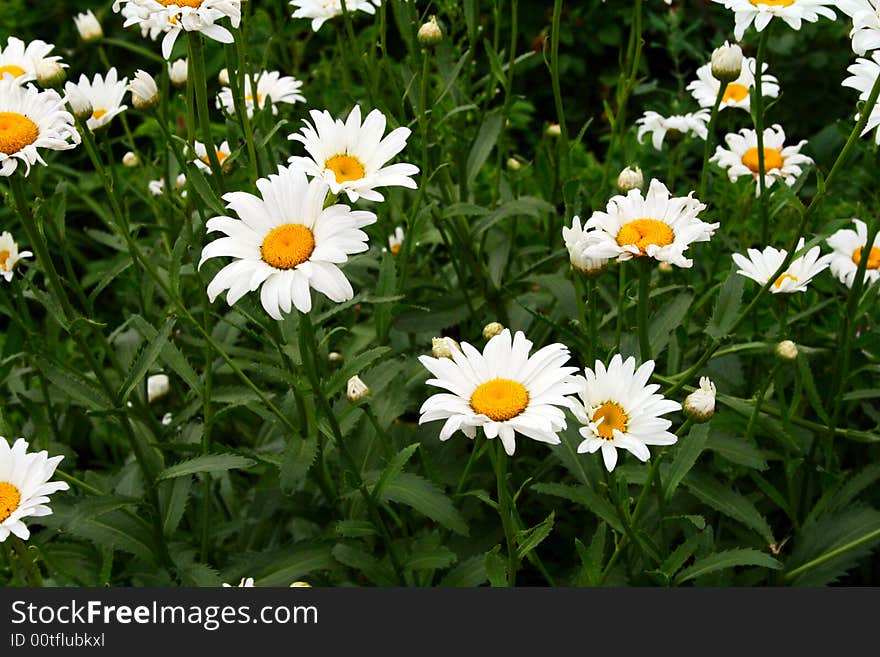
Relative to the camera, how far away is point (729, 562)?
193cm

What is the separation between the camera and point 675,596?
6.35 feet

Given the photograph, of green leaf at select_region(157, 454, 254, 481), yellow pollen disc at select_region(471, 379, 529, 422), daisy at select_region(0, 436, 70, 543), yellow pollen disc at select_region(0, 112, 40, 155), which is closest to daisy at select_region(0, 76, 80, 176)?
yellow pollen disc at select_region(0, 112, 40, 155)

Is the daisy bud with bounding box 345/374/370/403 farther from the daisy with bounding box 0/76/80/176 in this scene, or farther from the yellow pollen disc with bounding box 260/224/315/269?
the daisy with bounding box 0/76/80/176

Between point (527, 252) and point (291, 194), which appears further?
point (527, 252)

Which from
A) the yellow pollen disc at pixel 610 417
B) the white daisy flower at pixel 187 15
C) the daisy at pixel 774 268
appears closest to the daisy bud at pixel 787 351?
the daisy at pixel 774 268

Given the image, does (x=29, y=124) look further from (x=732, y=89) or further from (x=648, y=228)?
(x=732, y=89)

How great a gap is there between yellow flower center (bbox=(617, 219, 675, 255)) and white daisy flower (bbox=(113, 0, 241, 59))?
29.9 inches

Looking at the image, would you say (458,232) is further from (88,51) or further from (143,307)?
(88,51)

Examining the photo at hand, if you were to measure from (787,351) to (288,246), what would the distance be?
97 centimetres

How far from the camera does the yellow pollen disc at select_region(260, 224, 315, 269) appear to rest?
1639mm

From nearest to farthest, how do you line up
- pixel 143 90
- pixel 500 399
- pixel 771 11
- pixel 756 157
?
pixel 500 399, pixel 771 11, pixel 143 90, pixel 756 157

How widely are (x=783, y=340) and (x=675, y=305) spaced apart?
0.23 metres

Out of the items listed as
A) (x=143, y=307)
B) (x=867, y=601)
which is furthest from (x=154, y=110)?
(x=867, y=601)

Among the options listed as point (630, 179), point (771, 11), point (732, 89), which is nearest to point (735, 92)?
point (732, 89)
